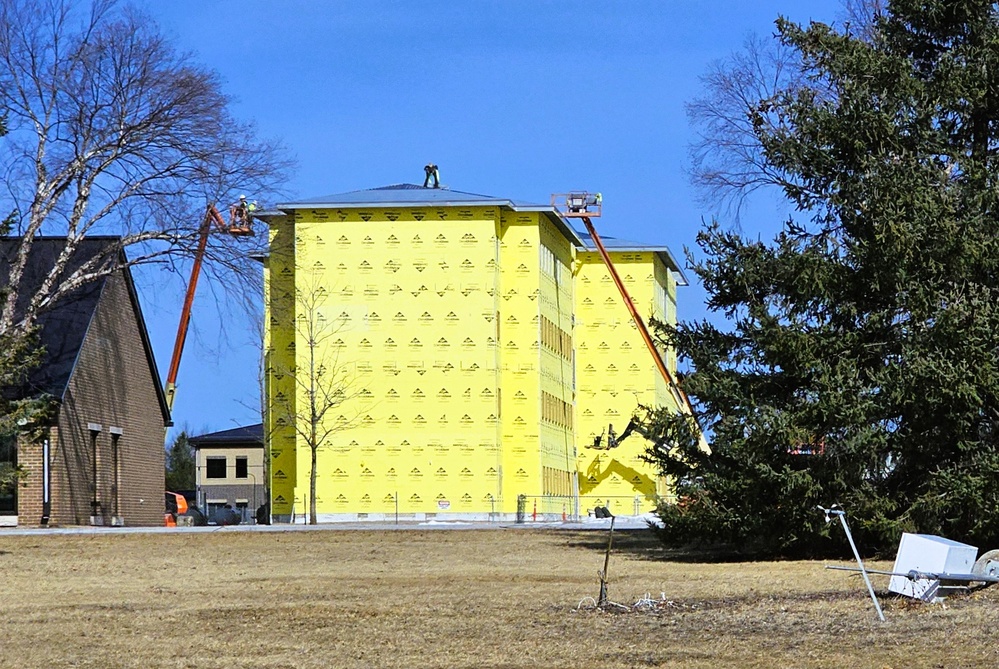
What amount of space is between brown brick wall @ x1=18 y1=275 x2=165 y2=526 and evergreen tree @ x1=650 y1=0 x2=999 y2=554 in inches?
823

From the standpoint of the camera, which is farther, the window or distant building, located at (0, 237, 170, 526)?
the window

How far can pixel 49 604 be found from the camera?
1788 centimetres

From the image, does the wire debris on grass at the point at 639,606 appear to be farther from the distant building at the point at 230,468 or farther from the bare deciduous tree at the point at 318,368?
the distant building at the point at 230,468

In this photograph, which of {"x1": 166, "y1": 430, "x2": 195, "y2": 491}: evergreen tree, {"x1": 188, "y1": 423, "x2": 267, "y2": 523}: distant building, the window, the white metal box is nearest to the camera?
the white metal box

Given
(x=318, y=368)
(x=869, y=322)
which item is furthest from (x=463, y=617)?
(x=318, y=368)

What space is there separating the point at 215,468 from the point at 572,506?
4221 cm

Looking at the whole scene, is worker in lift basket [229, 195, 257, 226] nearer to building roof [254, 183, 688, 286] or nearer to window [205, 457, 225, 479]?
building roof [254, 183, 688, 286]

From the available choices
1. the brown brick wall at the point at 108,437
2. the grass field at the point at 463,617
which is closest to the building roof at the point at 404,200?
the brown brick wall at the point at 108,437

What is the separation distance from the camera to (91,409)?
144 feet

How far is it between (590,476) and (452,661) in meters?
68.2

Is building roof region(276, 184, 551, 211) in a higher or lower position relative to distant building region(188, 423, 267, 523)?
higher

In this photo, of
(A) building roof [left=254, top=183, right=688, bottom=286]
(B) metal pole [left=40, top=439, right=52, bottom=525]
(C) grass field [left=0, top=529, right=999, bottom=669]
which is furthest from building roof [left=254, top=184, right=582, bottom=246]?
(C) grass field [left=0, top=529, right=999, bottom=669]

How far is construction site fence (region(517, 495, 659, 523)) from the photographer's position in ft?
216

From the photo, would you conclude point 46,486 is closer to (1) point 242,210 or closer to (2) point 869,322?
(1) point 242,210
